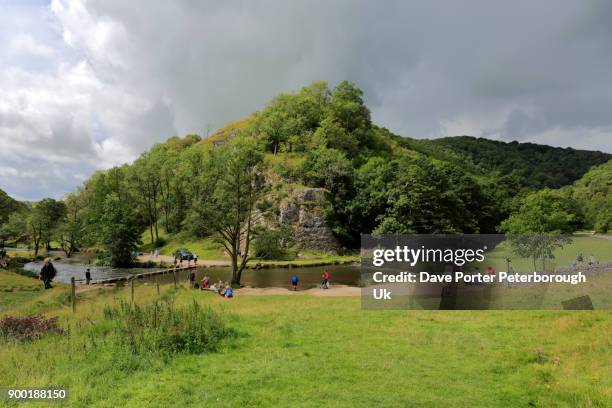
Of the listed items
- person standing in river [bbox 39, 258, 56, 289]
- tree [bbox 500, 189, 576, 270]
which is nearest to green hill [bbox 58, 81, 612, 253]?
tree [bbox 500, 189, 576, 270]

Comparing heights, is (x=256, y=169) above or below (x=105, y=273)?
above

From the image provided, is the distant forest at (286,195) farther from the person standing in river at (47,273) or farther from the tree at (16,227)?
the person standing in river at (47,273)

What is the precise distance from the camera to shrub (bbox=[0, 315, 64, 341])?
1399cm

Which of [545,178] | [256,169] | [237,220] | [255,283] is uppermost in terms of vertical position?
[545,178]

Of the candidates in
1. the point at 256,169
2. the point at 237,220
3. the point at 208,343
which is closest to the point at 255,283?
the point at 237,220

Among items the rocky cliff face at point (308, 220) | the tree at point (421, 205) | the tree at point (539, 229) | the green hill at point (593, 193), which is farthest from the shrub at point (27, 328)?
the green hill at point (593, 193)

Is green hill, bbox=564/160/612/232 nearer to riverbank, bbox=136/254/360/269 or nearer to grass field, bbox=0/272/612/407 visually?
riverbank, bbox=136/254/360/269

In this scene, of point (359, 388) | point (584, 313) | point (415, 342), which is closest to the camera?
point (359, 388)

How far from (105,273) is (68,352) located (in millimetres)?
44652

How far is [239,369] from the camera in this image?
1161 cm

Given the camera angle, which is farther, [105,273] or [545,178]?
[545,178]

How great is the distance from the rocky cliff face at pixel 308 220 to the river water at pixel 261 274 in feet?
41.8

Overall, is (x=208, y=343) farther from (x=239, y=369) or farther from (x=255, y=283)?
(x=255, y=283)

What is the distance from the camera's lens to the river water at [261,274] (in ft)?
147
